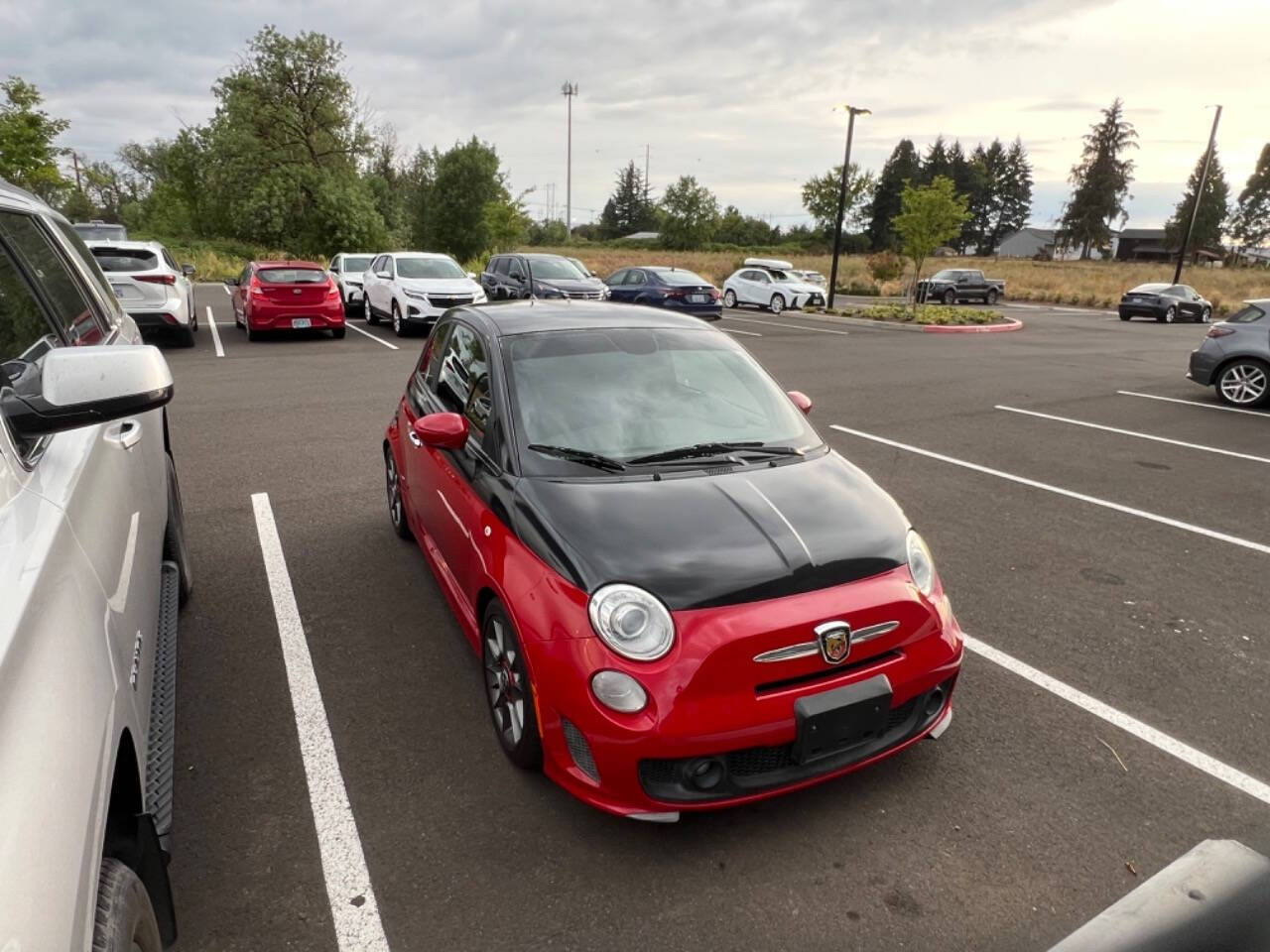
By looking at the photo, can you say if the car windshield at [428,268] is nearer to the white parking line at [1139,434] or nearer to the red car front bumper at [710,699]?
the white parking line at [1139,434]

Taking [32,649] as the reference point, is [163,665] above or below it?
below

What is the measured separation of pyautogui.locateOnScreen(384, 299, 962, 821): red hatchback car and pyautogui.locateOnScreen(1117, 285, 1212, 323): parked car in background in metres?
30.4

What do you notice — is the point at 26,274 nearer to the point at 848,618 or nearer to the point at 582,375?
the point at 582,375

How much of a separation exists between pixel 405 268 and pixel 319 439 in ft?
32.4

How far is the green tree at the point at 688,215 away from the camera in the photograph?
258 ft

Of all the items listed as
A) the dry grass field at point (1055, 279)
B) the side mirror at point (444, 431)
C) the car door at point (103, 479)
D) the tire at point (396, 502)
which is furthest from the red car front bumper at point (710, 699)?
the dry grass field at point (1055, 279)

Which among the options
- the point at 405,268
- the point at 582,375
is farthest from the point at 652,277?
the point at 582,375

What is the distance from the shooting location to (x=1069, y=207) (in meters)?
83.7

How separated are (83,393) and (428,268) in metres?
15.9

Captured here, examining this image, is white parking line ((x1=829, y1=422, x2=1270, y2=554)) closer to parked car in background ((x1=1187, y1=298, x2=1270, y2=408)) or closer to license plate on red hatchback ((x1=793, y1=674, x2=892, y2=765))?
license plate on red hatchback ((x1=793, y1=674, x2=892, y2=765))

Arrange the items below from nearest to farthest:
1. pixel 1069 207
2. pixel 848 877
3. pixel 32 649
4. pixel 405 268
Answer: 1. pixel 32 649
2. pixel 848 877
3. pixel 405 268
4. pixel 1069 207

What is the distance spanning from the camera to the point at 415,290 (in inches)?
622

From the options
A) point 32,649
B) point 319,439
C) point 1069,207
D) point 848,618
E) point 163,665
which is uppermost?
point 1069,207

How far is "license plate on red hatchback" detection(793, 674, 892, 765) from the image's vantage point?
8.17ft
